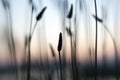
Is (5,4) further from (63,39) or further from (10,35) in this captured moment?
(63,39)

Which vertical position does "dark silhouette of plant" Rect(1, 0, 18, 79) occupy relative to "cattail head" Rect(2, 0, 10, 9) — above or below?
below

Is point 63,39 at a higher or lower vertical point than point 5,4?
lower

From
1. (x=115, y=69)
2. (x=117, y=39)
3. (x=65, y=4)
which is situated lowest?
(x=115, y=69)

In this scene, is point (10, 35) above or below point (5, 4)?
below

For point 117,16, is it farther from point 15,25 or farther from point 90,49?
point 15,25

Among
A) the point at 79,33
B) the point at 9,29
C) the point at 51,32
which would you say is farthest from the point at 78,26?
the point at 9,29

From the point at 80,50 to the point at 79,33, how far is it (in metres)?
0.08

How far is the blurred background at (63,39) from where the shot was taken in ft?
2.91

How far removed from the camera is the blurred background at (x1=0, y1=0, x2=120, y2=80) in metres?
0.89

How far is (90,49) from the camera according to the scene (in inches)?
36.0

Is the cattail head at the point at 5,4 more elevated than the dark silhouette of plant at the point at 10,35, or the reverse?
the cattail head at the point at 5,4

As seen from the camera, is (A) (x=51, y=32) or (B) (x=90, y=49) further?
(A) (x=51, y=32)

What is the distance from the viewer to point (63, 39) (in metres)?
0.96

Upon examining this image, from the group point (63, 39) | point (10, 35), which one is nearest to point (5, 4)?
point (10, 35)
